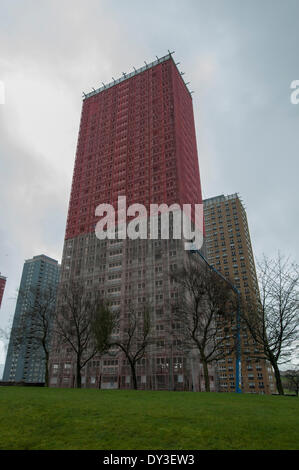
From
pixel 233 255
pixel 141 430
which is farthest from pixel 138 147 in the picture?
pixel 141 430

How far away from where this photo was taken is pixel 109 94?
4889 inches

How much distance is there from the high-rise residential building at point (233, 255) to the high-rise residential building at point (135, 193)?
4172 cm

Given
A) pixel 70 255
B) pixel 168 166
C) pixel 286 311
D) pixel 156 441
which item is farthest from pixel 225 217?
pixel 156 441

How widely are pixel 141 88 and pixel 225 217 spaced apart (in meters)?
75.8

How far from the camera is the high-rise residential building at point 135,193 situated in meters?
71.6

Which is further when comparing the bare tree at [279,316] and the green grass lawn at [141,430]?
the bare tree at [279,316]

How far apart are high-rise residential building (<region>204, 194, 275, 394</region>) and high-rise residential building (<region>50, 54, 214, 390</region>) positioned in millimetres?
41716

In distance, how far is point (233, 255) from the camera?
141750mm

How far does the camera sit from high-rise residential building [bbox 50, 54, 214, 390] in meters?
71.6

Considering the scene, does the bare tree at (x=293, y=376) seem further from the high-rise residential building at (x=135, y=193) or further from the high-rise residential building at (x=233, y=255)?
the high-rise residential building at (x=135, y=193)

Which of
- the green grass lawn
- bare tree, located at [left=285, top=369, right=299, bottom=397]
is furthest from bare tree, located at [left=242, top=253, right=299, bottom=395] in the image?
bare tree, located at [left=285, top=369, right=299, bottom=397]

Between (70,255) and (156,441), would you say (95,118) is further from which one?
(156,441)

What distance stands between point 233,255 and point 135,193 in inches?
2703

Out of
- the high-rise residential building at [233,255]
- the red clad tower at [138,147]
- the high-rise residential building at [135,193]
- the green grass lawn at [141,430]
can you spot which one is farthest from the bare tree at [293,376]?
the green grass lawn at [141,430]
